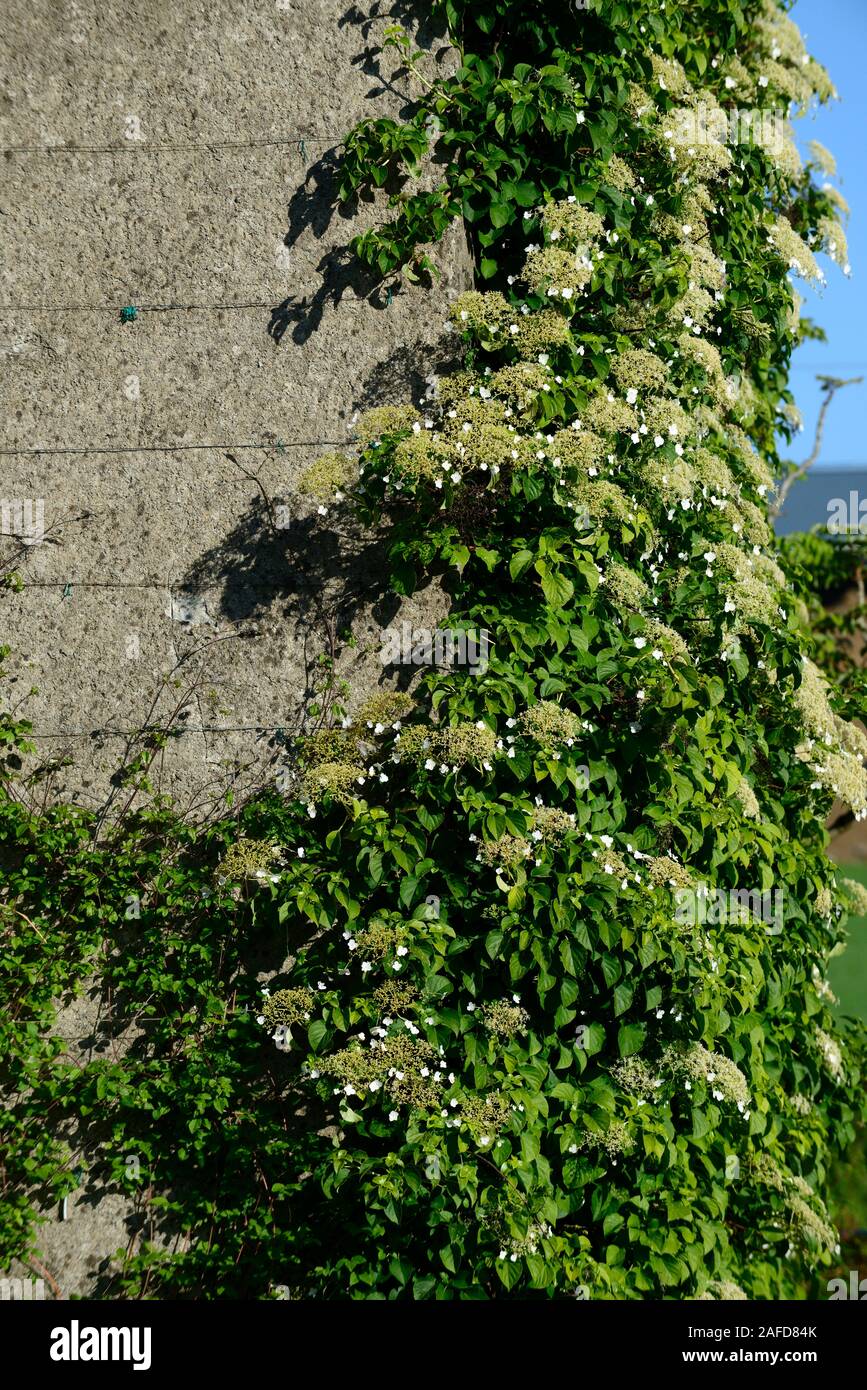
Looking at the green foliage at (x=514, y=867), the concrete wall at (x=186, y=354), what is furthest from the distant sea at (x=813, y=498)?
the concrete wall at (x=186, y=354)

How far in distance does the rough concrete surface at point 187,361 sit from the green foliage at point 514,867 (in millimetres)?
216

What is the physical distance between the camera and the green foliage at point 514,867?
3277 mm

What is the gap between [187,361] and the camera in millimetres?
3832

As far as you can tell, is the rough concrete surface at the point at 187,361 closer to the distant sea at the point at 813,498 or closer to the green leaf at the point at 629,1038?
the green leaf at the point at 629,1038

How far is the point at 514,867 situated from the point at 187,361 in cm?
209

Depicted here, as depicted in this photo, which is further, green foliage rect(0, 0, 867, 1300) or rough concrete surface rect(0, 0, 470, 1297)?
rough concrete surface rect(0, 0, 470, 1297)

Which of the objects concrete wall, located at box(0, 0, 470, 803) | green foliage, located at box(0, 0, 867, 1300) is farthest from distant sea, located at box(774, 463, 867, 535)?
concrete wall, located at box(0, 0, 470, 803)

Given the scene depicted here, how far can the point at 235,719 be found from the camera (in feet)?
12.4

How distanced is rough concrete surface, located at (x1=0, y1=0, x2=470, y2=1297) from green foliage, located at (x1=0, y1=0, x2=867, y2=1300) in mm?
216

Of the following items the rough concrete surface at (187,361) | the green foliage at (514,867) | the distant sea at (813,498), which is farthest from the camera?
the distant sea at (813,498)

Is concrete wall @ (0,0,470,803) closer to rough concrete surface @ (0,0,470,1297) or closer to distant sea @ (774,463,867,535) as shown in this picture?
rough concrete surface @ (0,0,470,1297)

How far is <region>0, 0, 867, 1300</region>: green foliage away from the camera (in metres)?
3.28

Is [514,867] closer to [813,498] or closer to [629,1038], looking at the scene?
[629,1038]
